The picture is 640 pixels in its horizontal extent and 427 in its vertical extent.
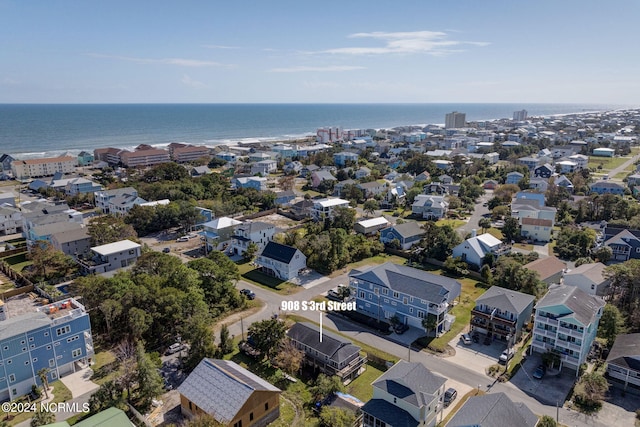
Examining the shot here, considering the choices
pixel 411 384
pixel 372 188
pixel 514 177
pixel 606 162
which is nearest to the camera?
pixel 411 384

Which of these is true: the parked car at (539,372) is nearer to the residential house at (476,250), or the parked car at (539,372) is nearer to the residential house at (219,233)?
the residential house at (476,250)

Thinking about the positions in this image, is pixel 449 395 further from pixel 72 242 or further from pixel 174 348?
pixel 72 242

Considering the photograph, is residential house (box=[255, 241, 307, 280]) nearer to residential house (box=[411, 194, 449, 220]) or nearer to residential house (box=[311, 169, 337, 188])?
residential house (box=[411, 194, 449, 220])

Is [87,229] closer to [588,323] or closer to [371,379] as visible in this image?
[371,379]

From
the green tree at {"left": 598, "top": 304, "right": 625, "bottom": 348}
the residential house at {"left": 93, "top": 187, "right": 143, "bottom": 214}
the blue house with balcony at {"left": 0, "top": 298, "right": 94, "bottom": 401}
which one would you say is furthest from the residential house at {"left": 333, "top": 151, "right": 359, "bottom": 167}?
the blue house with balcony at {"left": 0, "top": 298, "right": 94, "bottom": 401}

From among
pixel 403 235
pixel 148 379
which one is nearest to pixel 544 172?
pixel 403 235

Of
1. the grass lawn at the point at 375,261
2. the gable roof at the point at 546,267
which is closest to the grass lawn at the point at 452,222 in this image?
the grass lawn at the point at 375,261

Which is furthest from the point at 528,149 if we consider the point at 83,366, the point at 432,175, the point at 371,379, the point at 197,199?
the point at 83,366
